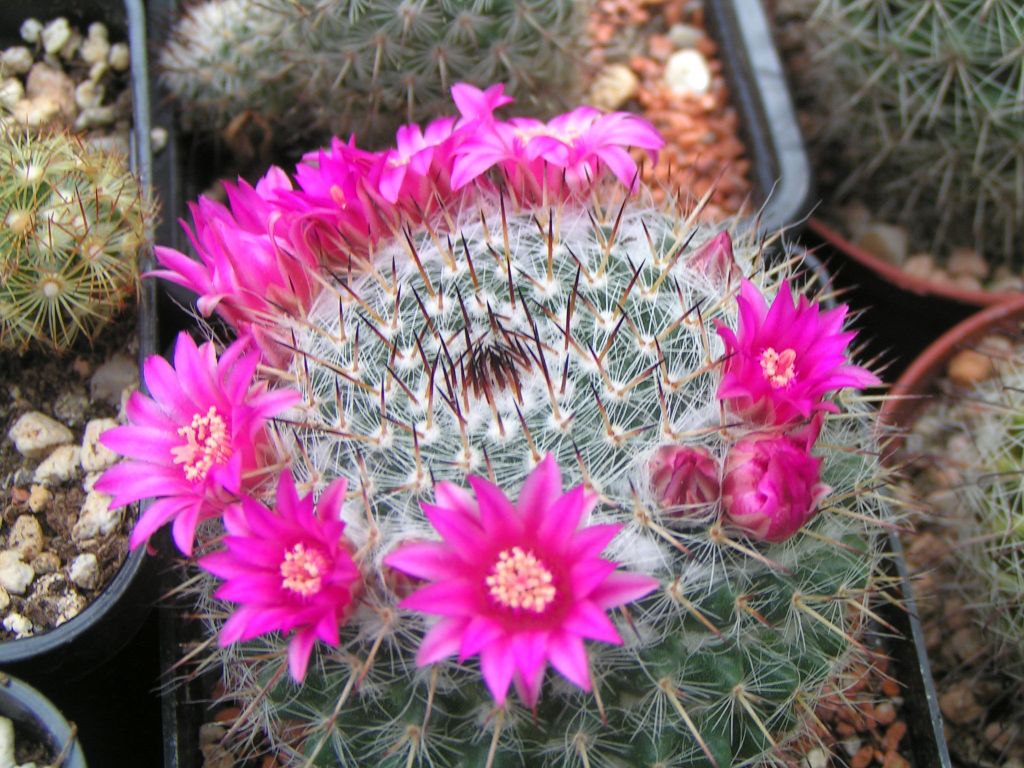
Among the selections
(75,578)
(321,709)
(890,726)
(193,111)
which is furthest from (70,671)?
(890,726)

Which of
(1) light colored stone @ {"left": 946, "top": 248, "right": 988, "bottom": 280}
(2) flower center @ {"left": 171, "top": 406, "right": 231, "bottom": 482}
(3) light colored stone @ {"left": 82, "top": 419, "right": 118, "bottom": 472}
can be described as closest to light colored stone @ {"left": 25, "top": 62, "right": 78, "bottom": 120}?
(3) light colored stone @ {"left": 82, "top": 419, "right": 118, "bottom": 472}

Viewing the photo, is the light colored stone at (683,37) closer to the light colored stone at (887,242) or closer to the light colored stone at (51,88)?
the light colored stone at (887,242)

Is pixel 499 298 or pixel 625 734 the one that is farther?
pixel 499 298

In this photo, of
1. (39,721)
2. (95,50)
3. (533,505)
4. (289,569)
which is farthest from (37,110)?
(533,505)

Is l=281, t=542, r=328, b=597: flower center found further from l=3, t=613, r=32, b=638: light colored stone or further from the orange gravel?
the orange gravel

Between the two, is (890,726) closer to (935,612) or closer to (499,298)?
(935,612)

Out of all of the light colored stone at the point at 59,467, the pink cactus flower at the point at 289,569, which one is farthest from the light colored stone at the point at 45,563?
the pink cactus flower at the point at 289,569
